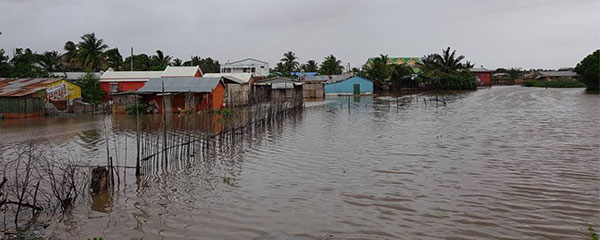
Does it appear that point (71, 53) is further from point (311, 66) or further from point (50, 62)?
point (311, 66)

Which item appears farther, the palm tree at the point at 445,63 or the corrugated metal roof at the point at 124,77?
the palm tree at the point at 445,63

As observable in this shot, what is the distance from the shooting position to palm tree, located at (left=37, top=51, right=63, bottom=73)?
30766mm

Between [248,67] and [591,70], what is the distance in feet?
110

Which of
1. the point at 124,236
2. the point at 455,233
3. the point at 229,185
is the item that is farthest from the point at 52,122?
the point at 455,233

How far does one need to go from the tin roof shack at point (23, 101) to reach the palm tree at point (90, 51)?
13236 mm

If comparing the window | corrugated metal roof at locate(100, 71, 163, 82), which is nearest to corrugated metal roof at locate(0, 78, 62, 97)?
the window

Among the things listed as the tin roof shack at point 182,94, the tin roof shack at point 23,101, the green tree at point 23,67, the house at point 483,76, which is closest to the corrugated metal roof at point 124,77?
the green tree at point 23,67

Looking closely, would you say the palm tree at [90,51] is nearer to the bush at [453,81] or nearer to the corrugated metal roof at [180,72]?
the corrugated metal roof at [180,72]

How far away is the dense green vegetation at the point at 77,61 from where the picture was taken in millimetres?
25797

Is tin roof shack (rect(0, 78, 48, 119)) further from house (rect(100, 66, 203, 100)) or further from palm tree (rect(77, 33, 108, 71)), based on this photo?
palm tree (rect(77, 33, 108, 71))

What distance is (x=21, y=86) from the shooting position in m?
20.1

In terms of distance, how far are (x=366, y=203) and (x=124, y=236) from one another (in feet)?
9.46

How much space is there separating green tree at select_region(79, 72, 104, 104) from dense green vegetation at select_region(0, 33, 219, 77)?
4144mm

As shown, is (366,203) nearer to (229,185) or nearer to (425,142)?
(229,185)
